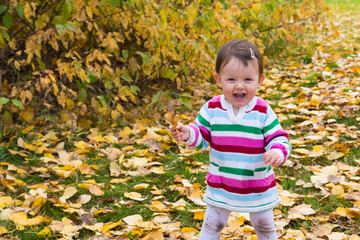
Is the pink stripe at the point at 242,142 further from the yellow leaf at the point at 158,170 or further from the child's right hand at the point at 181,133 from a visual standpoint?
the yellow leaf at the point at 158,170

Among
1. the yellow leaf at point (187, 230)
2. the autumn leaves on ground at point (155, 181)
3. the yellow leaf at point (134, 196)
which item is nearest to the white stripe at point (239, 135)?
the autumn leaves on ground at point (155, 181)

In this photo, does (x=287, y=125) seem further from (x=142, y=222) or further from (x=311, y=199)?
(x=142, y=222)

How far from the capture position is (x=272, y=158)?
1548 millimetres

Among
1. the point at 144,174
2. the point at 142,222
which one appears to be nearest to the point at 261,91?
the point at 144,174

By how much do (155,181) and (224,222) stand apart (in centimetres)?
115

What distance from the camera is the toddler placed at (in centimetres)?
169

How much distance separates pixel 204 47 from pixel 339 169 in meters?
1.88

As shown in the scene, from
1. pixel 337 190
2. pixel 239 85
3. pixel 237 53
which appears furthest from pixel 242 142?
pixel 337 190

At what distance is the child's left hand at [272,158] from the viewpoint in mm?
1544

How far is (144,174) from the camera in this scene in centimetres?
304

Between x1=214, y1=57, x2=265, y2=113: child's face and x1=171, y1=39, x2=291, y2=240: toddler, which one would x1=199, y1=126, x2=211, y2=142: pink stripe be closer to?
x1=171, y1=39, x2=291, y2=240: toddler

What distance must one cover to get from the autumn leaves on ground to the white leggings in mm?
401

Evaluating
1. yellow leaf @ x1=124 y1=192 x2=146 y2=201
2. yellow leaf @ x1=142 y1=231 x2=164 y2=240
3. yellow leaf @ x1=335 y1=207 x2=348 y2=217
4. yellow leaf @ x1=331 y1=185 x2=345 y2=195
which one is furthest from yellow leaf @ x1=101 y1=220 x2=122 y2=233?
yellow leaf @ x1=331 y1=185 x2=345 y2=195

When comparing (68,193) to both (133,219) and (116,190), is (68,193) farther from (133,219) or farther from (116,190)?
(133,219)
